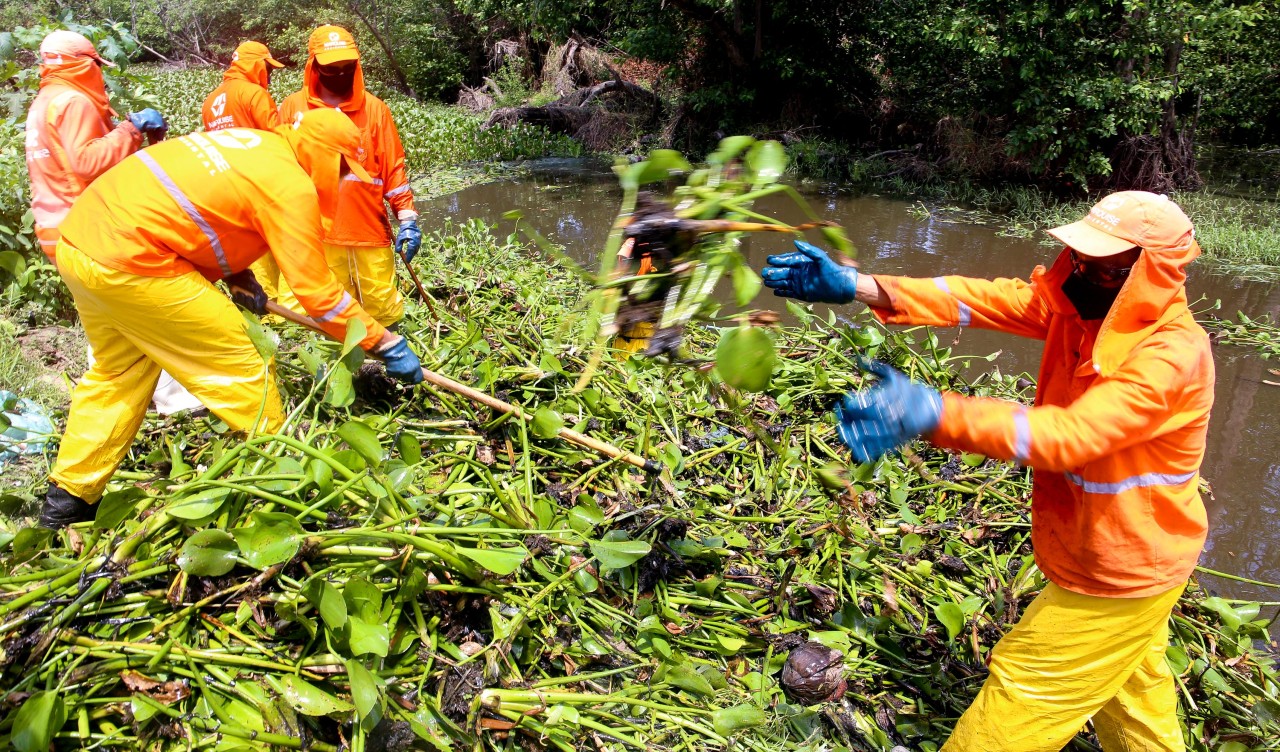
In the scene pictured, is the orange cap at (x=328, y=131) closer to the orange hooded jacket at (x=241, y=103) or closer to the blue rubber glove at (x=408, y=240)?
the blue rubber glove at (x=408, y=240)

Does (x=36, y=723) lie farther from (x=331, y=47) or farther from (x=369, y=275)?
(x=331, y=47)

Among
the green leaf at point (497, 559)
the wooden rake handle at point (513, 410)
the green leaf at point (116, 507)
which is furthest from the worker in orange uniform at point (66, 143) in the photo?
the green leaf at point (497, 559)

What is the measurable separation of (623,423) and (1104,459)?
6.03 feet

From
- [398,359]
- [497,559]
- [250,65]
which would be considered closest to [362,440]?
[497,559]

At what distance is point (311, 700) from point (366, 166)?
9.70 feet

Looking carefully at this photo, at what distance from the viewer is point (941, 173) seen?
9828 millimetres

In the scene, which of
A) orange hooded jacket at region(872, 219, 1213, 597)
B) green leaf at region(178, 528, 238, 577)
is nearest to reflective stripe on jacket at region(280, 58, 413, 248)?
green leaf at region(178, 528, 238, 577)

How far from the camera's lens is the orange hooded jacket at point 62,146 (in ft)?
10.4

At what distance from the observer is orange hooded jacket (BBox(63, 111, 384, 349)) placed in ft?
7.74

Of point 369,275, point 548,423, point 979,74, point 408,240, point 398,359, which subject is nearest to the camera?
point 548,423

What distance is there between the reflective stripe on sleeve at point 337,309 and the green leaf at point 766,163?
1539 millimetres

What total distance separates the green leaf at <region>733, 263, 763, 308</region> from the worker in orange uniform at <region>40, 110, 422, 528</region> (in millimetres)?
1297

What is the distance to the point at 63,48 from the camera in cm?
325

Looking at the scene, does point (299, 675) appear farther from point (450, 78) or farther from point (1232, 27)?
point (450, 78)
